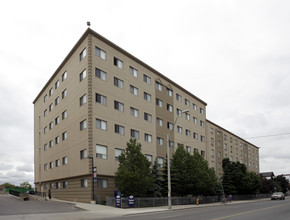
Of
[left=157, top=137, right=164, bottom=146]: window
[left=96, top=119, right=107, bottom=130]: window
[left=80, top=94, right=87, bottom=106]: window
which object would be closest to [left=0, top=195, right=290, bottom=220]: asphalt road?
[left=96, top=119, right=107, bottom=130]: window

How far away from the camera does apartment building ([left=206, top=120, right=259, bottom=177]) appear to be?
73688mm

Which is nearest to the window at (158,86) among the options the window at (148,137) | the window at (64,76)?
the window at (148,137)

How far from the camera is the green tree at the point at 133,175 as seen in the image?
102ft

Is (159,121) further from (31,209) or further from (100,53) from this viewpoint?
(31,209)

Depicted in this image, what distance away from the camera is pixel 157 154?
4681 centimetres

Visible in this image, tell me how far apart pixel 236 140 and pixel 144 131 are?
2316 inches

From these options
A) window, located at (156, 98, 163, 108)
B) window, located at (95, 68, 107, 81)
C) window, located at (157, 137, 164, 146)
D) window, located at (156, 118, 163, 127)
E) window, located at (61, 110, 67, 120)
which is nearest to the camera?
window, located at (95, 68, 107, 81)

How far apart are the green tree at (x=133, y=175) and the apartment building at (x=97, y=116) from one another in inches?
168

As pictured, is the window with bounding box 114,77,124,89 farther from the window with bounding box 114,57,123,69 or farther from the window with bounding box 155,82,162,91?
the window with bounding box 155,82,162,91

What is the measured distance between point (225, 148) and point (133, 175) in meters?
58.4

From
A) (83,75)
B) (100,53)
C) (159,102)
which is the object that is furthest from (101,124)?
(159,102)

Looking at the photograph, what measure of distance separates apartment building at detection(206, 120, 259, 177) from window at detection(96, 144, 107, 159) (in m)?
37.5

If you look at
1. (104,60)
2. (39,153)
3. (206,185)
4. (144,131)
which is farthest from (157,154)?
(39,153)

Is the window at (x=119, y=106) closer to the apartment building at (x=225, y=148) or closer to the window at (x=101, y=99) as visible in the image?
the window at (x=101, y=99)
